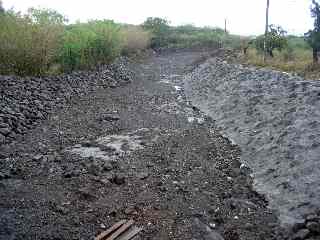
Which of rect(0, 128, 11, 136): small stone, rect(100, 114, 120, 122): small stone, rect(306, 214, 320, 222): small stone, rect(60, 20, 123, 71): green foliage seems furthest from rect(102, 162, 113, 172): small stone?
rect(60, 20, 123, 71): green foliage

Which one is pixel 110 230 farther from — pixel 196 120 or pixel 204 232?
pixel 196 120

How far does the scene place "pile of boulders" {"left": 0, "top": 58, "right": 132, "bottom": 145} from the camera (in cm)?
1221

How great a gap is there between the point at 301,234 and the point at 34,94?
11.1 metres

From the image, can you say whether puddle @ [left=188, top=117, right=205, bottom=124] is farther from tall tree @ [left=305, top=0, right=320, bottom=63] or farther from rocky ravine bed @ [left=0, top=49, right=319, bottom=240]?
tall tree @ [left=305, top=0, right=320, bottom=63]

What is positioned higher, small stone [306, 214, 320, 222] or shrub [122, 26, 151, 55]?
shrub [122, 26, 151, 55]

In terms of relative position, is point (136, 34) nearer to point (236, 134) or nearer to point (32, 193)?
point (236, 134)

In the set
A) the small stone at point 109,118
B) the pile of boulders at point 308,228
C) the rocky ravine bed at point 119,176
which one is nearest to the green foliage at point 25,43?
the rocky ravine bed at point 119,176

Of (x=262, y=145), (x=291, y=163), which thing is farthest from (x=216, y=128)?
(x=291, y=163)

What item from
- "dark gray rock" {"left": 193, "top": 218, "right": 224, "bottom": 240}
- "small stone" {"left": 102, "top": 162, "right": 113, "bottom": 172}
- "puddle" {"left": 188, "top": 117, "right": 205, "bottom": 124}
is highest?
"small stone" {"left": 102, "top": 162, "right": 113, "bottom": 172}

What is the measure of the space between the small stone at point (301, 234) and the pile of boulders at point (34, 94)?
7.56 meters

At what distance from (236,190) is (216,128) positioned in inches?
193

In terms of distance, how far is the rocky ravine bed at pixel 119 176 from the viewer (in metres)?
7.17

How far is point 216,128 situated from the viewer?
13.5 metres

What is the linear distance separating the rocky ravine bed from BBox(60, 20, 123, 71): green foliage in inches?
210
